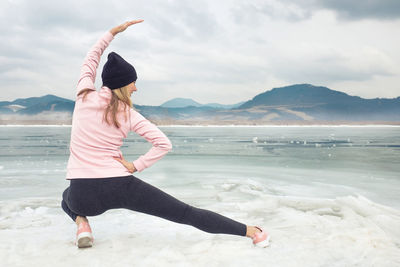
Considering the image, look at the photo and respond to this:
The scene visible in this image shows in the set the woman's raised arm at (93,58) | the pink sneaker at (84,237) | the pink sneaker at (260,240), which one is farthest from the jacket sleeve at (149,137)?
the pink sneaker at (260,240)

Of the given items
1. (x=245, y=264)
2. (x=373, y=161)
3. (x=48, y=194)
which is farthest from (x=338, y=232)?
(x=373, y=161)

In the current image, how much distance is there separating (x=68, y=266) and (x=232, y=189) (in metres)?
3.35

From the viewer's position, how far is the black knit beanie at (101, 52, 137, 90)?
2.21 metres

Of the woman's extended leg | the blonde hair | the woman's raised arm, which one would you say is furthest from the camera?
the woman's raised arm

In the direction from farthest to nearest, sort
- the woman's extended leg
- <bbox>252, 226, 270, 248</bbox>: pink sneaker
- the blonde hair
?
<bbox>252, 226, 270, 248</bbox>: pink sneaker, the woman's extended leg, the blonde hair

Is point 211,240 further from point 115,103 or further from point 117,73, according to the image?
point 117,73

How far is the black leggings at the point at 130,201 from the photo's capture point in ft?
7.29

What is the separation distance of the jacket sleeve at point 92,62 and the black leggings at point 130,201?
2.19 feet

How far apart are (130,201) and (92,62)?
108 cm

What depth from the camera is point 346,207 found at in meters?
3.80

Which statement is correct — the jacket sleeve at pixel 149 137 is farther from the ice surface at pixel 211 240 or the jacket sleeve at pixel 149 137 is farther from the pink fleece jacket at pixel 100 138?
the ice surface at pixel 211 240

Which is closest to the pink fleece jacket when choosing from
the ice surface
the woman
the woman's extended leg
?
the woman

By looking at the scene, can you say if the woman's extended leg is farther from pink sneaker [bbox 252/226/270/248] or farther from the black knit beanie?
the black knit beanie

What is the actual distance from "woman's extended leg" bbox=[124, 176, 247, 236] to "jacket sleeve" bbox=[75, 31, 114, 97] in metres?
0.75
